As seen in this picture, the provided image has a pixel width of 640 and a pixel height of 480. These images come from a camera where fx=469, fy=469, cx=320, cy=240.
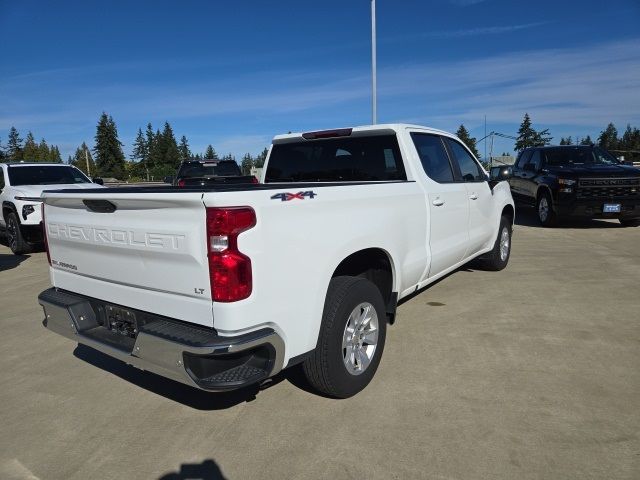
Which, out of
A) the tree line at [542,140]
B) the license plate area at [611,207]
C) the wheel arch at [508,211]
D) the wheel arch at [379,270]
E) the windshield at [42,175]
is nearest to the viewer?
the wheel arch at [379,270]

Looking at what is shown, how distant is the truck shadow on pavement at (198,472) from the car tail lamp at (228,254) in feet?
3.12

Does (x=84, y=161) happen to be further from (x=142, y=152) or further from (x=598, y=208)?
(x=598, y=208)

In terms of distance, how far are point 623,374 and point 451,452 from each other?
5.55ft

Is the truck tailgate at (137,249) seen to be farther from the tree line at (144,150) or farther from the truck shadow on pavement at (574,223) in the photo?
the tree line at (144,150)

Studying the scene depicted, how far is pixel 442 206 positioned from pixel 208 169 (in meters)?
8.64

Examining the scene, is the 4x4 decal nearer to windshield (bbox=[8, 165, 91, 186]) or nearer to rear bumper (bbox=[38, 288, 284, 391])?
rear bumper (bbox=[38, 288, 284, 391])

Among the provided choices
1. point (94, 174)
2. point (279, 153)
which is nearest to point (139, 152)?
point (94, 174)

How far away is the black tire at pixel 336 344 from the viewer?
2.86 m

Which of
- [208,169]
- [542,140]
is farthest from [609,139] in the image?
[208,169]

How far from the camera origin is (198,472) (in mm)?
2482

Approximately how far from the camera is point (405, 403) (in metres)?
3.08

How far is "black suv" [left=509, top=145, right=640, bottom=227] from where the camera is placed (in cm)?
983

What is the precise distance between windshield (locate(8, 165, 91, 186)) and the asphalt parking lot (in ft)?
18.9

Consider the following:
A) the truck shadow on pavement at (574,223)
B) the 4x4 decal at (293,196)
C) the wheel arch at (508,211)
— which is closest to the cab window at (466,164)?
the wheel arch at (508,211)
